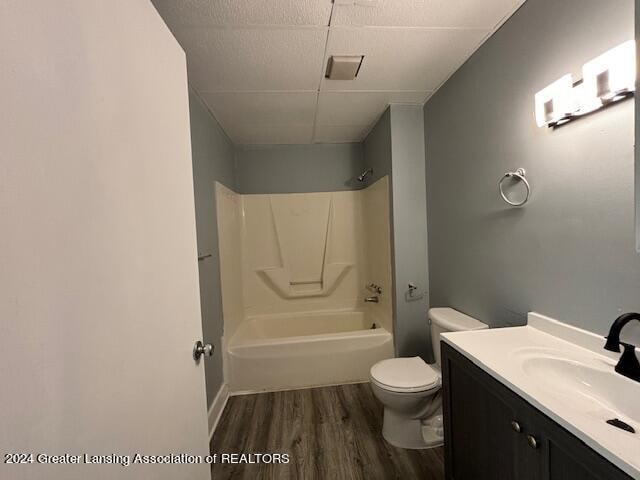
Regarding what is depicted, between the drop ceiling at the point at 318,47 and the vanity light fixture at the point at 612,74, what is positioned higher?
the drop ceiling at the point at 318,47

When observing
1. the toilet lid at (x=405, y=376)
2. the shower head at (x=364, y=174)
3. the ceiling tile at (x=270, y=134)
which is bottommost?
the toilet lid at (x=405, y=376)

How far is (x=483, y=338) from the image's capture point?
122cm

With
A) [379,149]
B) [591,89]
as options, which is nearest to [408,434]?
[591,89]

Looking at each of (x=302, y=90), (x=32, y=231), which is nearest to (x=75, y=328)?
(x=32, y=231)

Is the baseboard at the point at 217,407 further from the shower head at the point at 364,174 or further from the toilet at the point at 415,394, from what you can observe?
the shower head at the point at 364,174

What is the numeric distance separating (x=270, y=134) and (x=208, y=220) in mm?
1168

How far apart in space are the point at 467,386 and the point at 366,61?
1.72 meters

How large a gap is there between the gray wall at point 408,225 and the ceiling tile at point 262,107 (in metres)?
0.69

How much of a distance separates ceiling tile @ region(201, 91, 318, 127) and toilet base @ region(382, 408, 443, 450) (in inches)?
86.1

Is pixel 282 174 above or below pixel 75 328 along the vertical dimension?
above

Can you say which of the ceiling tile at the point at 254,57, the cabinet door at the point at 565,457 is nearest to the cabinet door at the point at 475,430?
the cabinet door at the point at 565,457

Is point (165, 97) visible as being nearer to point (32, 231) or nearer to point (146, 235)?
point (146, 235)

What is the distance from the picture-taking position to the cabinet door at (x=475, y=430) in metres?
0.93

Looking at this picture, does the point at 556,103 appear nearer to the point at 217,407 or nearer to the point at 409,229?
the point at 409,229
